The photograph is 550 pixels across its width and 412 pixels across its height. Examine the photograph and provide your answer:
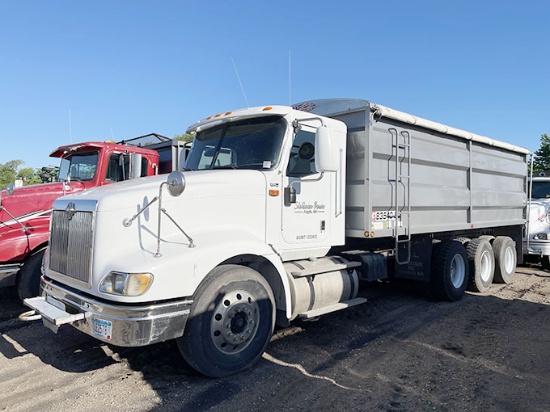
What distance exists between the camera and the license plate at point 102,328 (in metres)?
3.29

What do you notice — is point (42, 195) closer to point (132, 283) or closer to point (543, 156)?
point (132, 283)

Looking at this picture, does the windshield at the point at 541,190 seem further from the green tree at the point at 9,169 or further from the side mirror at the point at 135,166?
the green tree at the point at 9,169

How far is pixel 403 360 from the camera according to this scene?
434 cm

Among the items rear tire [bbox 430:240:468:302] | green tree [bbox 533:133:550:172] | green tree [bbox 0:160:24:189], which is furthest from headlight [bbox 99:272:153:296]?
green tree [bbox 0:160:24:189]

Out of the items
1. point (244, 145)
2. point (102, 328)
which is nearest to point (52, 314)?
point (102, 328)

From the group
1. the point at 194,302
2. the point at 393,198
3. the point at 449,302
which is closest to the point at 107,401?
the point at 194,302

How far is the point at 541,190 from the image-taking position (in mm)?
11320

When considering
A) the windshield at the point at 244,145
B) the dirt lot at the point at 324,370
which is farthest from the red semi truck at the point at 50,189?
the windshield at the point at 244,145

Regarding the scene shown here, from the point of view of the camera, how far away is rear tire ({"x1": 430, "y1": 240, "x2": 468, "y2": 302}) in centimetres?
671

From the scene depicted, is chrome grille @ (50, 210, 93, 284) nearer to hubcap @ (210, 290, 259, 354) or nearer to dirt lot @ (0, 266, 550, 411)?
dirt lot @ (0, 266, 550, 411)

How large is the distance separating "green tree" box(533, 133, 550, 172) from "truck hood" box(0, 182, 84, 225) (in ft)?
101

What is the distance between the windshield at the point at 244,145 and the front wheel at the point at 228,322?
4.20ft

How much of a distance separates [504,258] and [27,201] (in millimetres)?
8972

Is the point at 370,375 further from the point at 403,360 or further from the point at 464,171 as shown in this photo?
the point at 464,171
